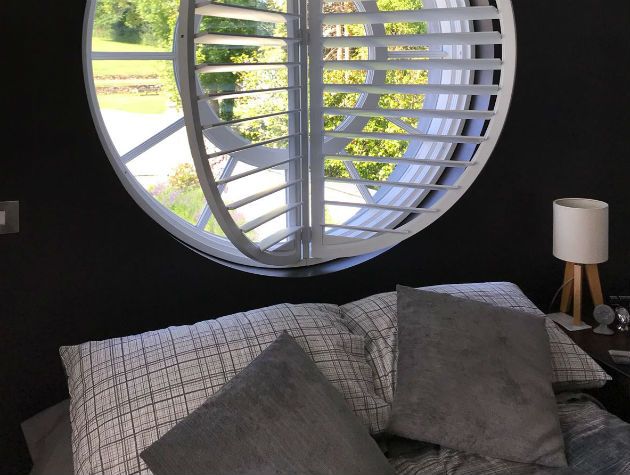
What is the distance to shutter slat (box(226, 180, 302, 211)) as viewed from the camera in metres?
2.47

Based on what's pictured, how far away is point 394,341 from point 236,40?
3.52 ft

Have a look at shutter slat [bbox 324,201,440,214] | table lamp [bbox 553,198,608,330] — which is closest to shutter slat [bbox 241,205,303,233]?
shutter slat [bbox 324,201,440,214]

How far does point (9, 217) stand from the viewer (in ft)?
7.63

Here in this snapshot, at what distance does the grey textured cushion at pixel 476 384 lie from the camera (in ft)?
7.15

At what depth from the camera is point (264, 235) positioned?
3.03 meters

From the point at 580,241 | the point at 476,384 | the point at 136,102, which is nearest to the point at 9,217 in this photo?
the point at 136,102

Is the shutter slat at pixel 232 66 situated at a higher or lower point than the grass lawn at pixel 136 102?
higher

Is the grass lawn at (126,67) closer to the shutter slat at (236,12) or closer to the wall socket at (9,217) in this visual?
the shutter slat at (236,12)

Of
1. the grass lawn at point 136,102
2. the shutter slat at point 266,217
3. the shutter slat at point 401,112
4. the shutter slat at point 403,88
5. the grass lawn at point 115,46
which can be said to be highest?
the grass lawn at point 115,46

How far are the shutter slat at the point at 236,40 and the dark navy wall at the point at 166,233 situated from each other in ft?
1.26

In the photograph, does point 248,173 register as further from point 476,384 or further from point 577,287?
point 577,287

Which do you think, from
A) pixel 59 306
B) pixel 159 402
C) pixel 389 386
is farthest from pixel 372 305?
pixel 59 306

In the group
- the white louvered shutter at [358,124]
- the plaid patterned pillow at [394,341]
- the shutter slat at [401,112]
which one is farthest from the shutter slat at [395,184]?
the plaid patterned pillow at [394,341]

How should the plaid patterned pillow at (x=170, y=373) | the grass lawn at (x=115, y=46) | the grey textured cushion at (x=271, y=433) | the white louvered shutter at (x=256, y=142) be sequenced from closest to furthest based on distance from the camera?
the grey textured cushion at (x=271, y=433), the plaid patterned pillow at (x=170, y=373), the white louvered shutter at (x=256, y=142), the grass lawn at (x=115, y=46)
